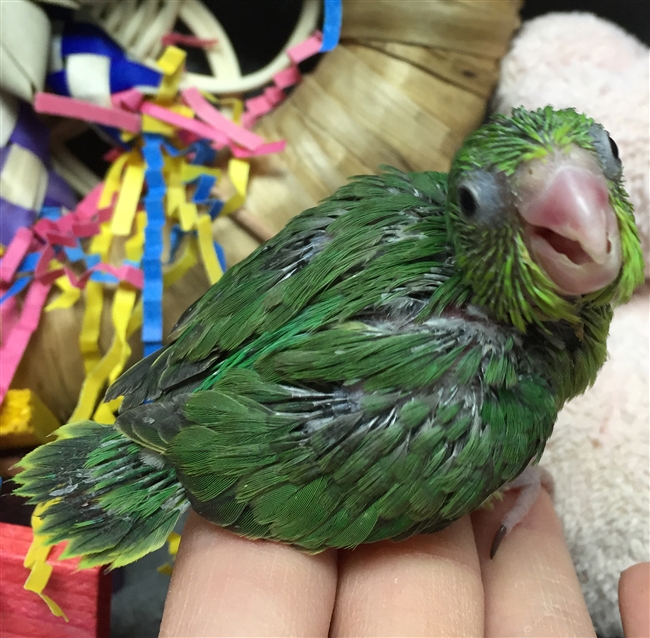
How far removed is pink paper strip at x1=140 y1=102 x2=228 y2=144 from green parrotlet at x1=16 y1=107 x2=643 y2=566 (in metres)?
0.53

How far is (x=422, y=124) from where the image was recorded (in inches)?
38.5

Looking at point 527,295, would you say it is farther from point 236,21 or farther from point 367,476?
point 236,21

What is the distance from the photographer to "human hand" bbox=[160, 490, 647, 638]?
550mm

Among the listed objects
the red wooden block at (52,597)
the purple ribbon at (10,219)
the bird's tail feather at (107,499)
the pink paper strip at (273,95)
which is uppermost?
the pink paper strip at (273,95)

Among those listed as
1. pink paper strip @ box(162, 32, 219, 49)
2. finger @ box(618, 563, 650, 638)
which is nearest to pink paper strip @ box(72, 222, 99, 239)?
pink paper strip @ box(162, 32, 219, 49)

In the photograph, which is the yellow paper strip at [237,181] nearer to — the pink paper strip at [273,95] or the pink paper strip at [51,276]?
the pink paper strip at [273,95]

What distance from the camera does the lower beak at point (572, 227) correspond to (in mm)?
425

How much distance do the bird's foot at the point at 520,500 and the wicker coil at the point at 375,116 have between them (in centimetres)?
53

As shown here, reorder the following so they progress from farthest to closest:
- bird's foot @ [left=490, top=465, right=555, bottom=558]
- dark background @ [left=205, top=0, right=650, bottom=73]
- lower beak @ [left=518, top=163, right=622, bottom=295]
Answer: dark background @ [left=205, top=0, right=650, bottom=73], bird's foot @ [left=490, top=465, right=555, bottom=558], lower beak @ [left=518, top=163, right=622, bottom=295]

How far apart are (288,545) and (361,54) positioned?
32.3 inches

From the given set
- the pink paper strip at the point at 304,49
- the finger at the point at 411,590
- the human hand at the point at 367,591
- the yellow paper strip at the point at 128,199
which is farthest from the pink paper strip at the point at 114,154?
the finger at the point at 411,590

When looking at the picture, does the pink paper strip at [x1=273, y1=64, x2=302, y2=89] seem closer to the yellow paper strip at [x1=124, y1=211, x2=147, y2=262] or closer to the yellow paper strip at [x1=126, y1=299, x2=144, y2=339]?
the yellow paper strip at [x1=124, y1=211, x2=147, y2=262]

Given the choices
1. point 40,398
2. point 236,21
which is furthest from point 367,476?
point 236,21

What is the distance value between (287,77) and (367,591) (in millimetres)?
881
